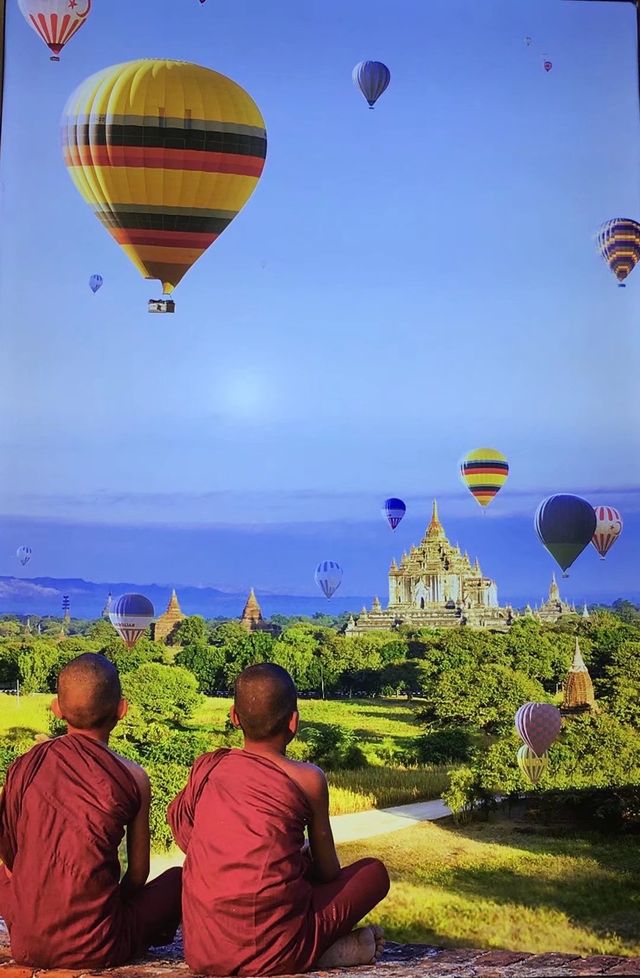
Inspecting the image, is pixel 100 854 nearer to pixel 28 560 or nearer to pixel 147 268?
pixel 28 560

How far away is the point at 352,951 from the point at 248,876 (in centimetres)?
34

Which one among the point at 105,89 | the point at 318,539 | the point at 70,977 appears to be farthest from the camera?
the point at 318,539

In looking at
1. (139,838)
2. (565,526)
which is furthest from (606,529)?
(139,838)

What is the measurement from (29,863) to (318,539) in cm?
238

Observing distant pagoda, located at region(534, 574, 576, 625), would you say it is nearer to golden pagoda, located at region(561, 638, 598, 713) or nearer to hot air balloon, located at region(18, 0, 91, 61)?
golden pagoda, located at region(561, 638, 598, 713)

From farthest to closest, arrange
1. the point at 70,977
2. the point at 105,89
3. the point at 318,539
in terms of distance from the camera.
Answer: the point at 318,539 < the point at 105,89 < the point at 70,977

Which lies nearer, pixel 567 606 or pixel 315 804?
pixel 315 804

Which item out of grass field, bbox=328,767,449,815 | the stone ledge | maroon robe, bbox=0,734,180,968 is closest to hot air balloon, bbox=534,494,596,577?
grass field, bbox=328,767,449,815

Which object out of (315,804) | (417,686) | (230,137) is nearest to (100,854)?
(315,804)

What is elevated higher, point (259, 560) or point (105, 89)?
point (105, 89)

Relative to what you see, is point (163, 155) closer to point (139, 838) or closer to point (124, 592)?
point (124, 592)

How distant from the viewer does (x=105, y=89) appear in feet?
14.8

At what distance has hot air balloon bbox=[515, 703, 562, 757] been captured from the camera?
4.68 meters

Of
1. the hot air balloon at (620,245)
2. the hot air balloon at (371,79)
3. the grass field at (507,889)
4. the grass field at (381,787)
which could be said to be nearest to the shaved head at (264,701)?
the grass field at (507,889)
